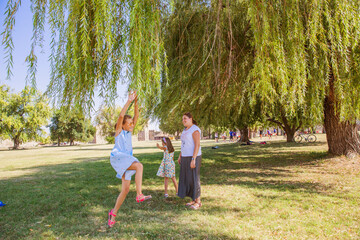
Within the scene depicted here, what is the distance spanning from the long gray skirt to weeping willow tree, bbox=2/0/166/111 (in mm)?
2143

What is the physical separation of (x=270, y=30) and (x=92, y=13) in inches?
111

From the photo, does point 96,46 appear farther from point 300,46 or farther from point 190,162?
point 300,46

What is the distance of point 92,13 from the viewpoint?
9.78 ft

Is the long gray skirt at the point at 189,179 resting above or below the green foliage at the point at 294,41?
below

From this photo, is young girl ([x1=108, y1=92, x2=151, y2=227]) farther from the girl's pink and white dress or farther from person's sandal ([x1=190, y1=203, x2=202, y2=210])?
the girl's pink and white dress

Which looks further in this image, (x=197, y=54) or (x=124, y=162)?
(x=197, y=54)

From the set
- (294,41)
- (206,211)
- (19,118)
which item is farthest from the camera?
(19,118)

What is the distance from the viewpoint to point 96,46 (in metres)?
2.94

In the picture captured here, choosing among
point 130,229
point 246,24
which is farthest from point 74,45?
point 246,24

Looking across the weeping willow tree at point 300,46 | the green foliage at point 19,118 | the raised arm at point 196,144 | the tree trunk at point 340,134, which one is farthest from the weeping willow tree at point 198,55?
the green foliage at point 19,118

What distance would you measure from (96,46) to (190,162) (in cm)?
271

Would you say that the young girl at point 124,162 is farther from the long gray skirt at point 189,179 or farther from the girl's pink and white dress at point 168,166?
the girl's pink and white dress at point 168,166

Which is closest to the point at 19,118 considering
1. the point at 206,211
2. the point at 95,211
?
the point at 95,211

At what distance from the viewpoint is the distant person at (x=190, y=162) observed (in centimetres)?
462
